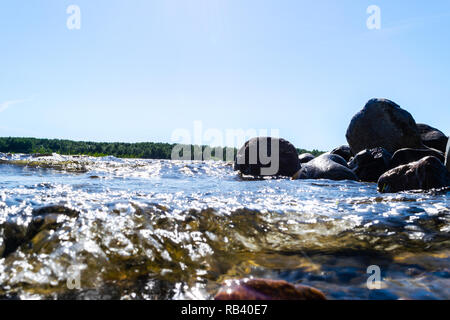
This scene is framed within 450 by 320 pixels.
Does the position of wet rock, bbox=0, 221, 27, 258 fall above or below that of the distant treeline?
below

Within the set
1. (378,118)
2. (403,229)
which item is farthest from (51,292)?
(378,118)

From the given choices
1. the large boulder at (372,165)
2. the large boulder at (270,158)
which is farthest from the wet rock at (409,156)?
the large boulder at (270,158)

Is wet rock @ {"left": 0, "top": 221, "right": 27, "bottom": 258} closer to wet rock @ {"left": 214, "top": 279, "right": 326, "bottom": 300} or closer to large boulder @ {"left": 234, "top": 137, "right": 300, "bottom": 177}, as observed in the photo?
wet rock @ {"left": 214, "top": 279, "right": 326, "bottom": 300}

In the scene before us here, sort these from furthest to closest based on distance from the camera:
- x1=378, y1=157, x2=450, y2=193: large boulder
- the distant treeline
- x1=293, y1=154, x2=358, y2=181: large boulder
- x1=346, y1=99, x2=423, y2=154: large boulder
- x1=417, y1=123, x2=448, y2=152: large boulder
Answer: the distant treeline < x1=417, y1=123, x2=448, y2=152: large boulder < x1=346, y1=99, x2=423, y2=154: large boulder < x1=293, y1=154, x2=358, y2=181: large boulder < x1=378, y1=157, x2=450, y2=193: large boulder

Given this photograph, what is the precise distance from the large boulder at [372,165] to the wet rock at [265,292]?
8.02 m

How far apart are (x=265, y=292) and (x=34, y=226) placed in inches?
77.6

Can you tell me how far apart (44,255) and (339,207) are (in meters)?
3.29

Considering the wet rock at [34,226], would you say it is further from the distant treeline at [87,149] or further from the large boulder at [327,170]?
the distant treeline at [87,149]

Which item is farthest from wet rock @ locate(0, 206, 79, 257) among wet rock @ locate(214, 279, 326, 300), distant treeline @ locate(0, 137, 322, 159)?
distant treeline @ locate(0, 137, 322, 159)

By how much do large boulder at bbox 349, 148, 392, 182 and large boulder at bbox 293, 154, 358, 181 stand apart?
458 millimetres

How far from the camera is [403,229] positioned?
317 centimetres

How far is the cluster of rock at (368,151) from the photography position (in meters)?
8.62

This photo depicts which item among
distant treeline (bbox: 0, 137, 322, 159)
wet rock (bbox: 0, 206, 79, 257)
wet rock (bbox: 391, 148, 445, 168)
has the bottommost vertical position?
wet rock (bbox: 0, 206, 79, 257)

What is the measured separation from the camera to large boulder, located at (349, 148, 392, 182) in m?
8.76
